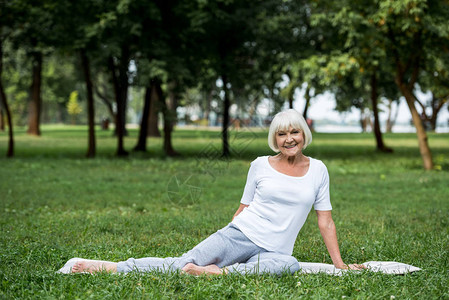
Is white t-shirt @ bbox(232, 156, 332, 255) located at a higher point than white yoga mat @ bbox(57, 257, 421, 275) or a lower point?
higher

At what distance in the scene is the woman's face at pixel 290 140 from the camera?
4535mm

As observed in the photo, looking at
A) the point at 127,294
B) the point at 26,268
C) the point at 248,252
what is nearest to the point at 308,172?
the point at 248,252

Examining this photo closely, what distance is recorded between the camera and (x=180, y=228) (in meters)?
7.28

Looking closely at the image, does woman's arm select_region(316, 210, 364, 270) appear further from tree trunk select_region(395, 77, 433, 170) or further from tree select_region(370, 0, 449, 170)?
tree trunk select_region(395, 77, 433, 170)

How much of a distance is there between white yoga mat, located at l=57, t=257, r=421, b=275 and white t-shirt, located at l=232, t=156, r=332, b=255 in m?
0.37

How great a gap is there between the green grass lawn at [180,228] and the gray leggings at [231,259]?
12cm

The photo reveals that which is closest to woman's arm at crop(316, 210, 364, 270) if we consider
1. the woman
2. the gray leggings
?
Answer: the woman

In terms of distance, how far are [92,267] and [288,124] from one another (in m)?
2.08

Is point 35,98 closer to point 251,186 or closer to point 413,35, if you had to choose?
point 413,35

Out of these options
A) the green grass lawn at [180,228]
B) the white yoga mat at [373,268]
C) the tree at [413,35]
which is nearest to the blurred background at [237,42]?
the tree at [413,35]

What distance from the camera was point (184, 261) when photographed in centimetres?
462

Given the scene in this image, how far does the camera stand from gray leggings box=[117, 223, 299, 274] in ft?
15.1

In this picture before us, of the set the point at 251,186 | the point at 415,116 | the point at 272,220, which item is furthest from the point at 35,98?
the point at 272,220

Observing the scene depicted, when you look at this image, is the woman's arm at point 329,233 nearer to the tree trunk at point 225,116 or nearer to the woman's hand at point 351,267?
the woman's hand at point 351,267
